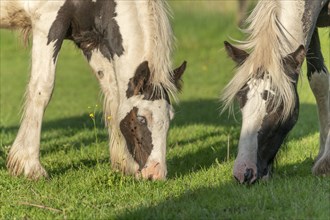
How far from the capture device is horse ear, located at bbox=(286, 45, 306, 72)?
6867mm

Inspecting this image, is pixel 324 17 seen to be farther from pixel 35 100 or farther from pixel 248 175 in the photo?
pixel 35 100

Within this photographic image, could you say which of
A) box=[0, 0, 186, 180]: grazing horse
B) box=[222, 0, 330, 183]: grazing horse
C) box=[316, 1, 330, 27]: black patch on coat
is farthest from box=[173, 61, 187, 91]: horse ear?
box=[316, 1, 330, 27]: black patch on coat

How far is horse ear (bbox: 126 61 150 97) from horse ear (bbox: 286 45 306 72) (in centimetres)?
144

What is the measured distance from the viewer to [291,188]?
20.9 feet

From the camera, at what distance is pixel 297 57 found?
689 cm

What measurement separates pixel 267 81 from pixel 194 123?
577cm

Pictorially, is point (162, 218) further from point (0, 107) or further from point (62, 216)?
point (0, 107)

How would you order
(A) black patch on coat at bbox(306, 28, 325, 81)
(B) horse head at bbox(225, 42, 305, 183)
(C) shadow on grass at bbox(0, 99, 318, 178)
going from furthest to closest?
(C) shadow on grass at bbox(0, 99, 318, 178), (A) black patch on coat at bbox(306, 28, 325, 81), (B) horse head at bbox(225, 42, 305, 183)

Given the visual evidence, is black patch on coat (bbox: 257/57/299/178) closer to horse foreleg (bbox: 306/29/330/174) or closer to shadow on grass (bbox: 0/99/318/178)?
shadow on grass (bbox: 0/99/318/178)

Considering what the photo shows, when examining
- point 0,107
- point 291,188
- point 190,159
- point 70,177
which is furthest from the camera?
point 0,107

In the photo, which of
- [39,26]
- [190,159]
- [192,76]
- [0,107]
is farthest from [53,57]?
[192,76]

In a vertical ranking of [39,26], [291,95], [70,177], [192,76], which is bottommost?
[192,76]

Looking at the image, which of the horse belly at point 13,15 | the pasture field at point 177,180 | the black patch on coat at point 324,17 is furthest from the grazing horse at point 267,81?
the horse belly at point 13,15

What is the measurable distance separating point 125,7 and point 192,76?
11948 mm
